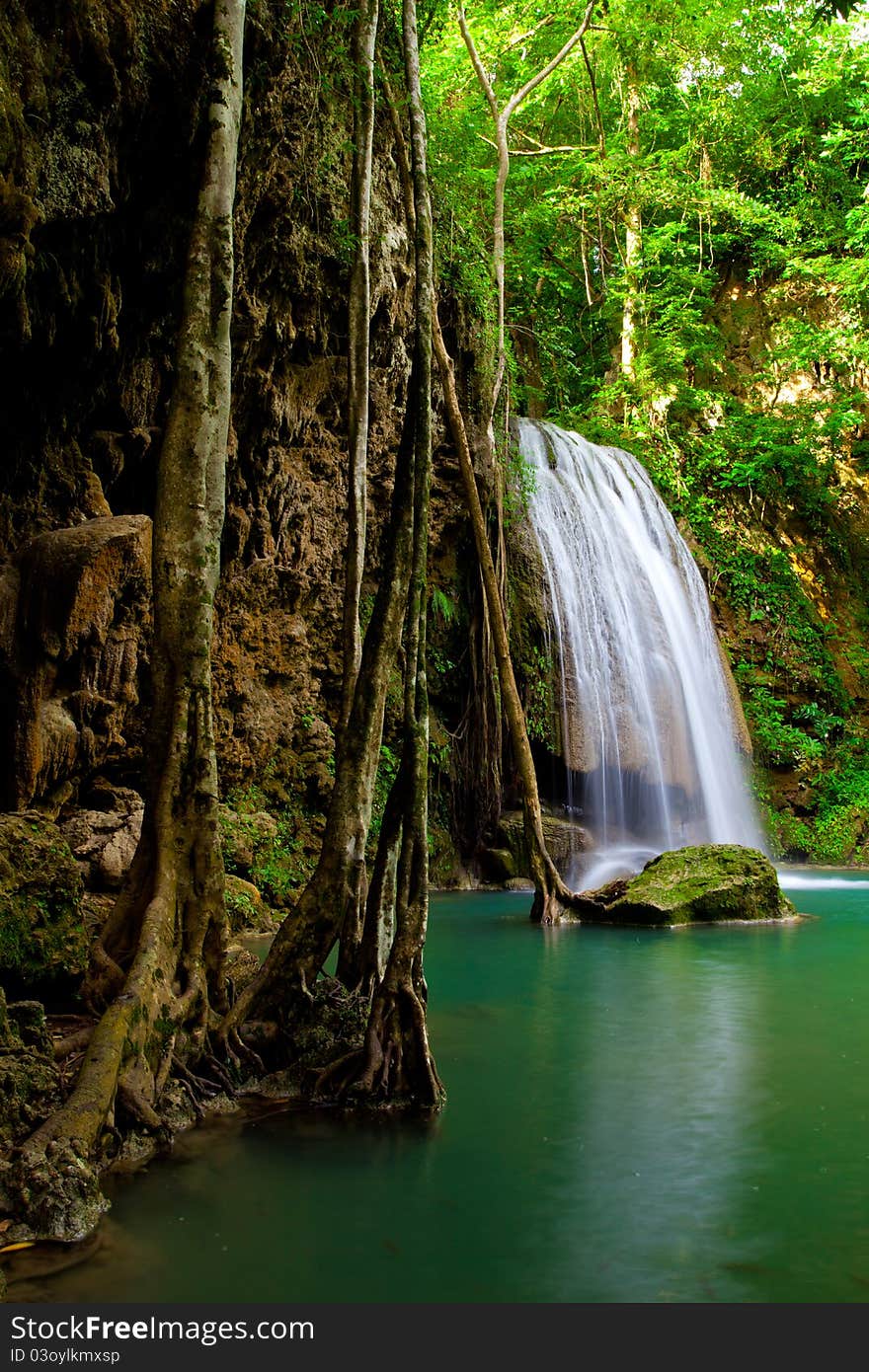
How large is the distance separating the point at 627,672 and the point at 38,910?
1133 centimetres

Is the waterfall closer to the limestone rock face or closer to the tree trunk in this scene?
the tree trunk

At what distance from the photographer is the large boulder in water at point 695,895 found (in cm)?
1003

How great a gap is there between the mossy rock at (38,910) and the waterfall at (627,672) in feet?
29.1

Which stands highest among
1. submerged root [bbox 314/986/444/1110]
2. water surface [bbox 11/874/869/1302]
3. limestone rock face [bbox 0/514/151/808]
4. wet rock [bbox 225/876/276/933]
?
limestone rock face [bbox 0/514/151/808]

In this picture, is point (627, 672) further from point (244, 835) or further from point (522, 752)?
point (244, 835)

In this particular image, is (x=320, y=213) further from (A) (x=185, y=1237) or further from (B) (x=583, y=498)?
(A) (x=185, y=1237)

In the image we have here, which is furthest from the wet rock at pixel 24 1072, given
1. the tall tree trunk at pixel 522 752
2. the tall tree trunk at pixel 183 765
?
the tall tree trunk at pixel 522 752

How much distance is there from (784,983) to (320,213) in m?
9.02

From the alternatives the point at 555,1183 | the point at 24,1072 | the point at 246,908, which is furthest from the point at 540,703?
the point at 24,1072

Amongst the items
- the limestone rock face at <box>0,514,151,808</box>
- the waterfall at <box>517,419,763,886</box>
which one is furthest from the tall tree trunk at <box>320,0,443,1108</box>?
the waterfall at <box>517,419,763,886</box>

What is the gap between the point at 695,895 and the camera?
10.2m

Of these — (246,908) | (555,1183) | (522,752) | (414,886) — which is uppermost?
(522,752)

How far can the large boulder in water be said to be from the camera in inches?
395

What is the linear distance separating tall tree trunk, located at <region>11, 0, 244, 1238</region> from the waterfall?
9119 mm
